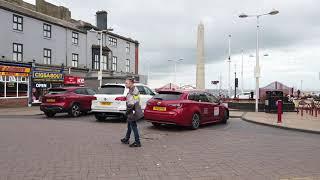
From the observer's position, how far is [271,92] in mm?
22609

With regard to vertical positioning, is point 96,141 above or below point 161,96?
below

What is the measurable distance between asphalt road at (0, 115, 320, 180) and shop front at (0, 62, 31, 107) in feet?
55.7

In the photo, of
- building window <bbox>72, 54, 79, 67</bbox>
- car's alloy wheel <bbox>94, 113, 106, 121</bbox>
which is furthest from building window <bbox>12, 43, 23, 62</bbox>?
car's alloy wheel <bbox>94, 113, 106, 121</bbox>

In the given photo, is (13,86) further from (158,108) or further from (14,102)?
(158,108)

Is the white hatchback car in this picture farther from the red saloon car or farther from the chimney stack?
the chimney stack

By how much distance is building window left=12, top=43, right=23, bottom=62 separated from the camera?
29.9 metres

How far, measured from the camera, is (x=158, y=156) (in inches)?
320

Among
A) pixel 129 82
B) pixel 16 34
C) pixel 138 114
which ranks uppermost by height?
pixel 16 34

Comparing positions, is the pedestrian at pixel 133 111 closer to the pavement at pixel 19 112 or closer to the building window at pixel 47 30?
Answer: the pavement at pixel 19 112

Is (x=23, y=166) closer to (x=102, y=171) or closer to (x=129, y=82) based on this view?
(x=102, y=171)

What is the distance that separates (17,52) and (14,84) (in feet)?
10.1

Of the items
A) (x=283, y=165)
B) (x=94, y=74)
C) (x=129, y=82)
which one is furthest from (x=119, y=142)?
(x=94, y=74)

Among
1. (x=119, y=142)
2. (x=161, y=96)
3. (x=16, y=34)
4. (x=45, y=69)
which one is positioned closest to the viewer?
(x=119, y=142)

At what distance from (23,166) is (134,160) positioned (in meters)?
2.25
